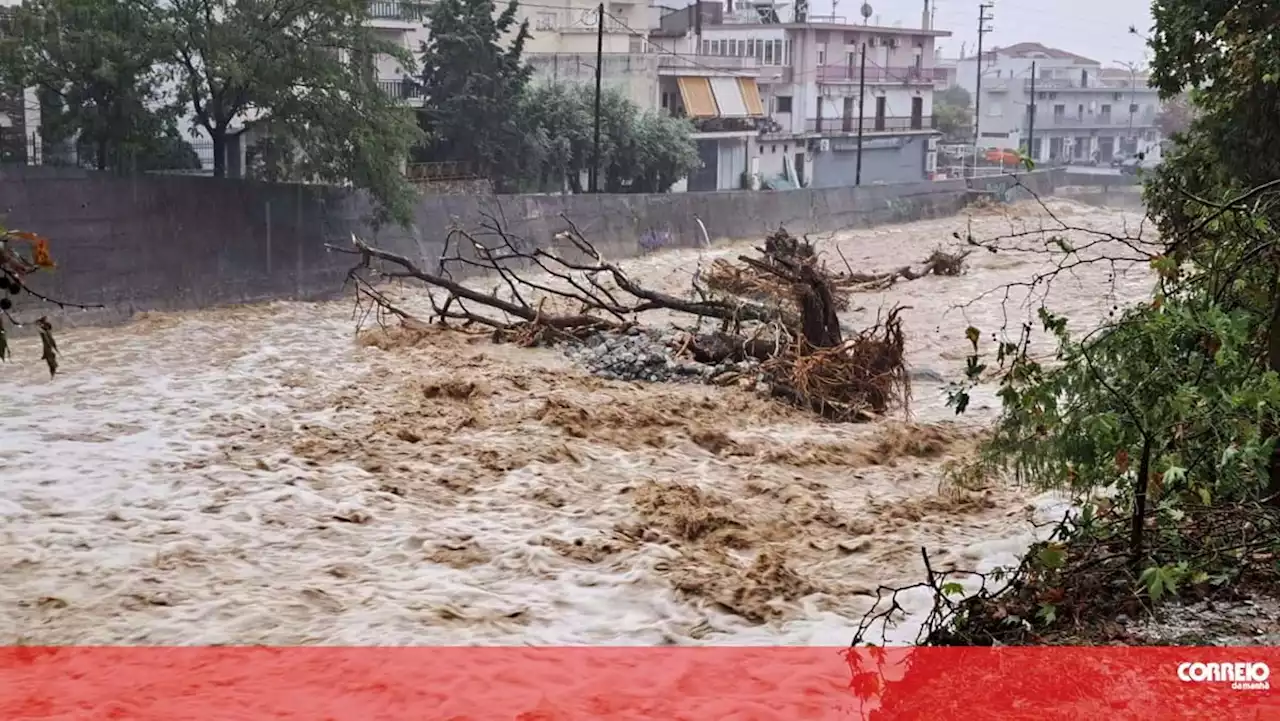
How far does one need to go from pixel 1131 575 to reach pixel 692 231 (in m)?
27.0

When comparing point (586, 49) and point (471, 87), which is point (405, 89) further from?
point (586, 49)

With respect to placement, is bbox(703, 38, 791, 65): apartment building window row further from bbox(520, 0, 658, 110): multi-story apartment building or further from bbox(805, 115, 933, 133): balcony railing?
bbox(520, 0, 658, 110): multi-story apartment building

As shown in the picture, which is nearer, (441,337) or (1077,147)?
(441,337)

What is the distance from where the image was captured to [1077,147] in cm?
5944

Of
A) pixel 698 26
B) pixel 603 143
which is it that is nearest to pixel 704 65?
pixel 698 26

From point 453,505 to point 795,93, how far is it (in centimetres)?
3905

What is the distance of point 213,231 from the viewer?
20953 mm

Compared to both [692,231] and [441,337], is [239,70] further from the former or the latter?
[692,231]

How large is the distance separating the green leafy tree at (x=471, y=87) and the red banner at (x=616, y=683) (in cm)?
2491

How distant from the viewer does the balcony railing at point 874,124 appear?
47281 mm

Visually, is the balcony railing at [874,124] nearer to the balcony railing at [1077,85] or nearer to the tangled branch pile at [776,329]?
the balcony railing at [1077,85]

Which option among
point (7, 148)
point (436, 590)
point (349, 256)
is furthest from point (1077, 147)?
point (436, 590)

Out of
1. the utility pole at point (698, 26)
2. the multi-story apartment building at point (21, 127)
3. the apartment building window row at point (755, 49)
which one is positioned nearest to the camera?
the multi-story apartment building at point (21, 127)

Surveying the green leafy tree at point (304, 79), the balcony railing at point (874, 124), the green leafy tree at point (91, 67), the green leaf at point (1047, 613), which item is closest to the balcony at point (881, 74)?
the balcony railing at point (874, 124)
